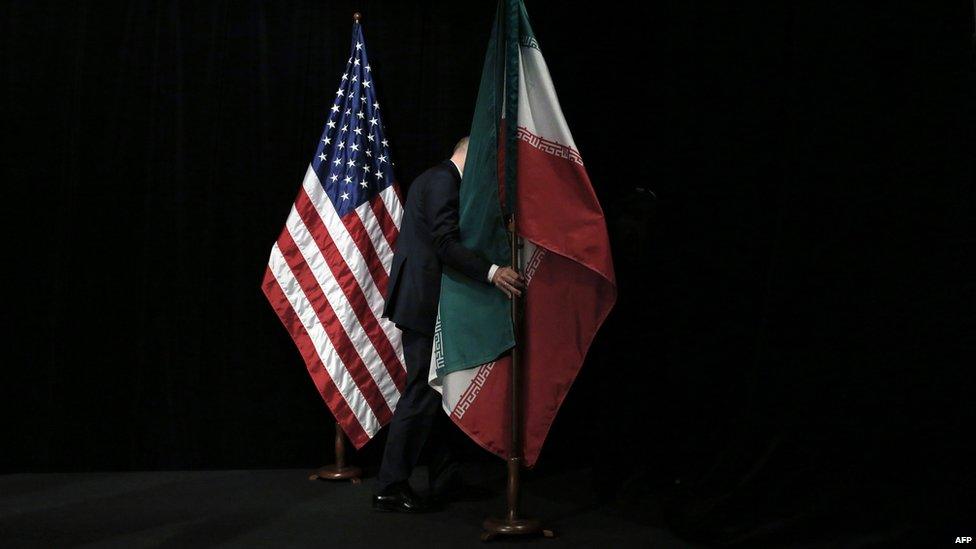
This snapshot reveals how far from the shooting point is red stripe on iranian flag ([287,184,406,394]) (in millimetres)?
3789

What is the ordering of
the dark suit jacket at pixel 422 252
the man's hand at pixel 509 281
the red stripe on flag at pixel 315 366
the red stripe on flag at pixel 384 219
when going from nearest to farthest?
the man's hand at pixel 509 281
the dark suit jacket at pixel 422 252
the red stripe on flag at pixel 315 366
the red stripe on flag at pixel 384 219

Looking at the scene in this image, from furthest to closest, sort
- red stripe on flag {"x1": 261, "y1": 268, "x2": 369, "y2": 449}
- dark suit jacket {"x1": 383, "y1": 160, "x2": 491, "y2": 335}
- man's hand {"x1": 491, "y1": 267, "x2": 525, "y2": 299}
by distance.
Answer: red stripe on flag {"x1": 261, "y1": 268, "x2": 369, "y2": 449} → dark suit jacket {"x1": 383, "y1": 160, "x2": 491, "y2": 335} → man's hand {"x1": 491, "y1": 267, "x2": 525, "y2": 299}

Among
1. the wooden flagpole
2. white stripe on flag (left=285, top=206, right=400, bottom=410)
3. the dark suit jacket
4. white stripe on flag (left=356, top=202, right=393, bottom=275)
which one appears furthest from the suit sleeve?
the wooden flagpole

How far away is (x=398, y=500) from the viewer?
3236 millimetres

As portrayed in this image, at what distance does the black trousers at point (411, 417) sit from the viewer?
322 centimetres

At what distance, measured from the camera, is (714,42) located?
3504mm

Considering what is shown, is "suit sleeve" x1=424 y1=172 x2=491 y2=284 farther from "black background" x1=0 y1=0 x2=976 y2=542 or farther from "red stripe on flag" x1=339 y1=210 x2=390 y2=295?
"black background" x1=0 y1=0 x2=976 y2=542

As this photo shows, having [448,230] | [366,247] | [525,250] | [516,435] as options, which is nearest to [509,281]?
[525,250]

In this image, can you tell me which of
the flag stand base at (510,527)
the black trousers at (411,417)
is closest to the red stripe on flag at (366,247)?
the black trousers at (411,417)

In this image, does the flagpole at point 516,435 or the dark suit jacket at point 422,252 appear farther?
the dark suit jacket at point 422,252

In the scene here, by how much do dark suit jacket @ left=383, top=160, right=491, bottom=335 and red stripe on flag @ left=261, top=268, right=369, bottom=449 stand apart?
1.92 ft

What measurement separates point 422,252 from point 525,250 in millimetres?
536

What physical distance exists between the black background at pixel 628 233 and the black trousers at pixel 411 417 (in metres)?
0.84

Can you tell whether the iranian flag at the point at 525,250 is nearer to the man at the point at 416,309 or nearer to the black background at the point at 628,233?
the man at the point at 416,309
